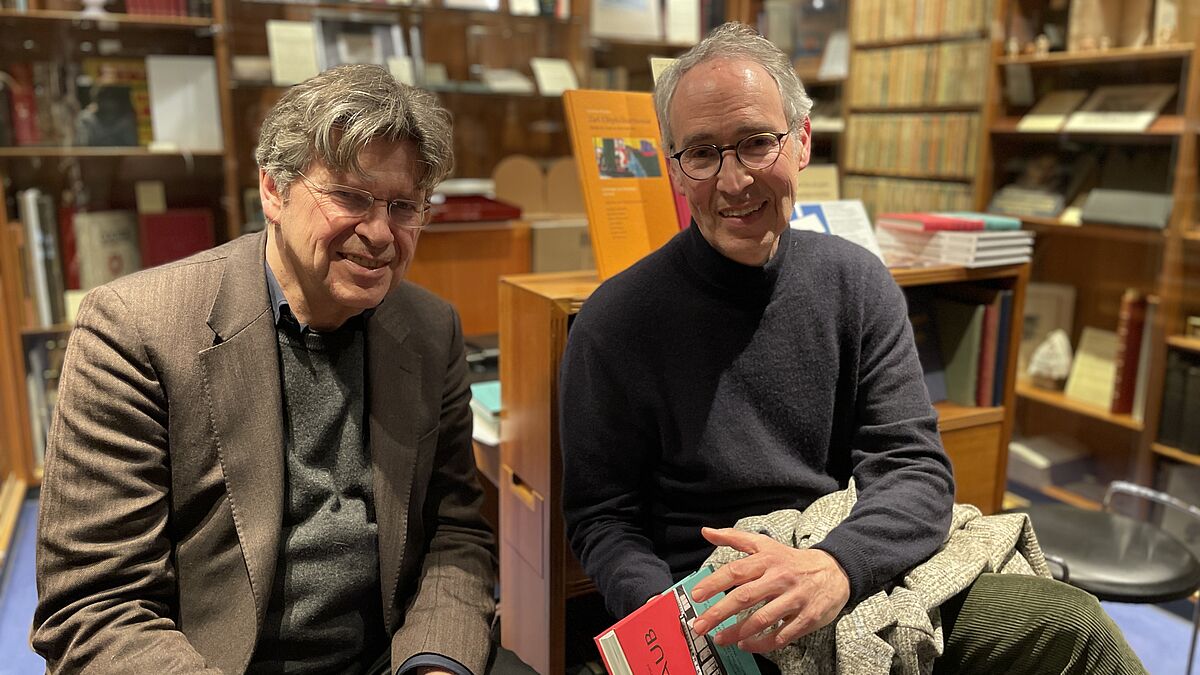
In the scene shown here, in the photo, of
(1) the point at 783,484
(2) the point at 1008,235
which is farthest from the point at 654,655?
(2) the point at 1008,235

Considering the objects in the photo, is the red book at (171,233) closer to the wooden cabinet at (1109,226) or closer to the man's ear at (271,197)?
the man's ear at (271,197)

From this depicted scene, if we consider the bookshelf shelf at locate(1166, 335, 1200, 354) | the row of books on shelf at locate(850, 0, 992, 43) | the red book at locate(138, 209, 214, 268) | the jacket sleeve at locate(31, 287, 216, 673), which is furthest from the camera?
the row of books on shelf at locate(850, 0, 992, 43)

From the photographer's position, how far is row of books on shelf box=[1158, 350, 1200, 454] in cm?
299

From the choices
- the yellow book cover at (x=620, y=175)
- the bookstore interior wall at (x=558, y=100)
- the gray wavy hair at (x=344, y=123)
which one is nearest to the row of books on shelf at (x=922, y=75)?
the bookstore interior wall at (x=558, y=100)

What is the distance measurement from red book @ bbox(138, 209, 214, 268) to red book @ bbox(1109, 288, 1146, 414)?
139 inches

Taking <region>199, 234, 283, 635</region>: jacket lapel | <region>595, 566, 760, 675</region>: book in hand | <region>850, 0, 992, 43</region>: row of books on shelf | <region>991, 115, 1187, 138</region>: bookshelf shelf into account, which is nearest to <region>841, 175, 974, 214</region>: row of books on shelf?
<region>991, 115, 1187, 138</region>: bookshelf shelf

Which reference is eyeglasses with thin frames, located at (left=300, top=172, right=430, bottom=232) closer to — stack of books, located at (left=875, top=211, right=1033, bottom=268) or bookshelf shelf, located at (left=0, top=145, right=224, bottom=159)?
stack of books, located at (left=875, top=211, right=1033, bottom=268)

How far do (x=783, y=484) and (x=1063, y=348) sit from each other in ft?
8.68

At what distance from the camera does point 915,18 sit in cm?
414

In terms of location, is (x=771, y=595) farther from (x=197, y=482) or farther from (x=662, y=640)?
(x=197, y=482)

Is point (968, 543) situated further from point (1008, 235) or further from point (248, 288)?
point (248, 288)

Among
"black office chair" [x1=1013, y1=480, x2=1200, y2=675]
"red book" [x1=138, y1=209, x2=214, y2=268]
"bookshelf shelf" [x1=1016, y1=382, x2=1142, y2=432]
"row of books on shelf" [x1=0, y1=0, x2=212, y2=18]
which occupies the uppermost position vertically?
"row of books on shelf" [x1=0, y1=0, x2=212, y2=18]

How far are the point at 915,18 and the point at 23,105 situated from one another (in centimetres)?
379

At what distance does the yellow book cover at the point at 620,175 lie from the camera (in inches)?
67.5
